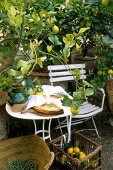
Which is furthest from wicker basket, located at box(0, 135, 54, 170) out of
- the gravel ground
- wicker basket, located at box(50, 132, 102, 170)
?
the gravel ground

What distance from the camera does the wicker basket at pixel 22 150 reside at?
2.85 metres

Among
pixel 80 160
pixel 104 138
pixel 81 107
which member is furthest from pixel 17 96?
pixel 104 138

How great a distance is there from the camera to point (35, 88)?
2.95 metres

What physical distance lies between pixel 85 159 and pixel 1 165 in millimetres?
863

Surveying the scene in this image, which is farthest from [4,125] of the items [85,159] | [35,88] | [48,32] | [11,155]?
[48,32]

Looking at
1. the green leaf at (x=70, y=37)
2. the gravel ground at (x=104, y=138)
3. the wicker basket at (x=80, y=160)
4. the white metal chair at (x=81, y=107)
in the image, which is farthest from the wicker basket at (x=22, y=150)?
the green leaf at (x=70, y=37)

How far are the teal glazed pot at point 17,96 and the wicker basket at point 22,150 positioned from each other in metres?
0.45

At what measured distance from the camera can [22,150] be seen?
2953mm

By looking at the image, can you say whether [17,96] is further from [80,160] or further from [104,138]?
[104,138]

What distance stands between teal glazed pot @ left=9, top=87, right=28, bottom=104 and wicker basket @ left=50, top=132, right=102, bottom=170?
669 millimetres

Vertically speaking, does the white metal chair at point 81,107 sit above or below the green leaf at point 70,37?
below

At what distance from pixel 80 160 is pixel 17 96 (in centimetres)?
88

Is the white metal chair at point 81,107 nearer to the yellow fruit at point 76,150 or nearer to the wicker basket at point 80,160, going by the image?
the wicker basket at point 80,160

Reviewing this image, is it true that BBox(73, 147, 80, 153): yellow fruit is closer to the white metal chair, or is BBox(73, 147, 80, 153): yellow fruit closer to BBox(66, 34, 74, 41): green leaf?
the white metal chair
